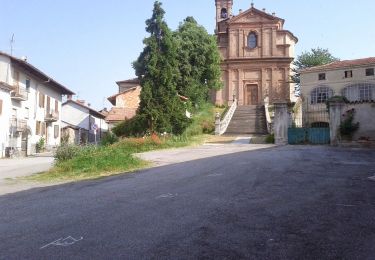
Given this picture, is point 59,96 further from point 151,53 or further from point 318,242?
point 318,242

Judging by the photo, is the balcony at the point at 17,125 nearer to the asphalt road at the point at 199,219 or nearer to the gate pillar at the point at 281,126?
the gate pillar at the point at 281,126

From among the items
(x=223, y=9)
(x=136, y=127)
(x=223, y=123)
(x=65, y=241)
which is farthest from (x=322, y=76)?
(x=65, y=241)

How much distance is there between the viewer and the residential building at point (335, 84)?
116 feet

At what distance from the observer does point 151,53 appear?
27.3m

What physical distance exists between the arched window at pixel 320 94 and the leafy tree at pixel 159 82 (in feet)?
51.3

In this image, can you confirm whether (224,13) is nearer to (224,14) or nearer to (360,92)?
(224,14)

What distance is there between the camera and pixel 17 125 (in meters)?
32.4

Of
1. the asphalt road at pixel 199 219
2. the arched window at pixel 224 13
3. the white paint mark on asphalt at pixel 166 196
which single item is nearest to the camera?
the asphalt road at pixel 199 219

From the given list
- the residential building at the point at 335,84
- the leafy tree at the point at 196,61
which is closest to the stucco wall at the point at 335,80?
the residential building at the point at 335,84

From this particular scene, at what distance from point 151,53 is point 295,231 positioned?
22.9m

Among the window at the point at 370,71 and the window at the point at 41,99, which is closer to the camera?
the window at the point at 370,71

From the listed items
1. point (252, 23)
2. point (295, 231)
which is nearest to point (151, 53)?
point (295, 231)

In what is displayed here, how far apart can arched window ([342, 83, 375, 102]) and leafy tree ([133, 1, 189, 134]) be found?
56.7 ft

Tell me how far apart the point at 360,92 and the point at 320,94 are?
3.45 m
